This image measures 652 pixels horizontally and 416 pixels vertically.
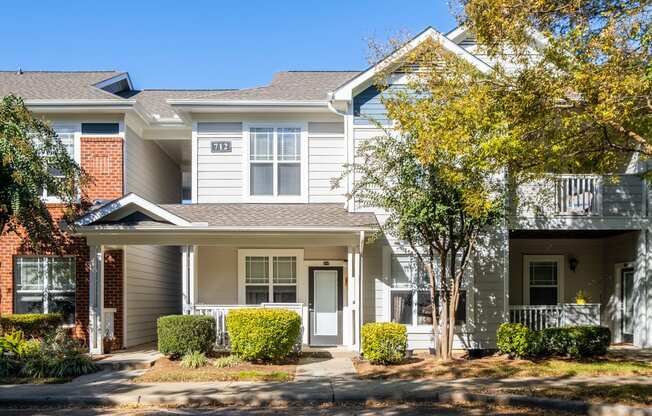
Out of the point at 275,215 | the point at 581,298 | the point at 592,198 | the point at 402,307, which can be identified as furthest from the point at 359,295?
the point at 592,198

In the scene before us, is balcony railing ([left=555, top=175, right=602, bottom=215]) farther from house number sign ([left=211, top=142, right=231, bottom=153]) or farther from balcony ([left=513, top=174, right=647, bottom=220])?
house number sign ([left=211, top=142, right=231, bottom=153])

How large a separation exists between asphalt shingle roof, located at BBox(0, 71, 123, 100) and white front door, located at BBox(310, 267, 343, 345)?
681cm

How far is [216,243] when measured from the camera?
1555cm

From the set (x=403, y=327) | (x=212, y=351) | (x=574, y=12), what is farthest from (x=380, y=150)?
(x=212, y=351)

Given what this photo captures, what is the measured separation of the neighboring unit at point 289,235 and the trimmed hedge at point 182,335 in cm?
107

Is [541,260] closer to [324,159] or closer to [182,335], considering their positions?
[324,159]

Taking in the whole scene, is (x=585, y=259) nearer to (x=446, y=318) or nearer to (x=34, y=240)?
(x=446, y=318)

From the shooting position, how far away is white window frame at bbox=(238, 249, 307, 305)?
56.9 ft

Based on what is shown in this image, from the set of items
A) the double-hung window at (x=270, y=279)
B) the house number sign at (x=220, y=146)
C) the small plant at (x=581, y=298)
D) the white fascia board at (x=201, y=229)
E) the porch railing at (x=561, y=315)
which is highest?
the house number sign at (x=220, y=146)

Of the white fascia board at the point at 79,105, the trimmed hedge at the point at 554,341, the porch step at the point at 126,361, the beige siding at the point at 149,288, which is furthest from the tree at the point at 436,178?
the beige siding at the point at 149,288

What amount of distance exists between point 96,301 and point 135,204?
243 cm

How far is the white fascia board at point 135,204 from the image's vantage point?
14.8 meters

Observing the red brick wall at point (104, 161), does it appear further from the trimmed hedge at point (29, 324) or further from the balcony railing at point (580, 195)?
the balcony railing at point (580, 195)

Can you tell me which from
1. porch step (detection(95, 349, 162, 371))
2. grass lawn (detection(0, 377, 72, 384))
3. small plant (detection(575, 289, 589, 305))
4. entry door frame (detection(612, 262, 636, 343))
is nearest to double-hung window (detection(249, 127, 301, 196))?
porch step (detection(95, 349, 162, 371))
